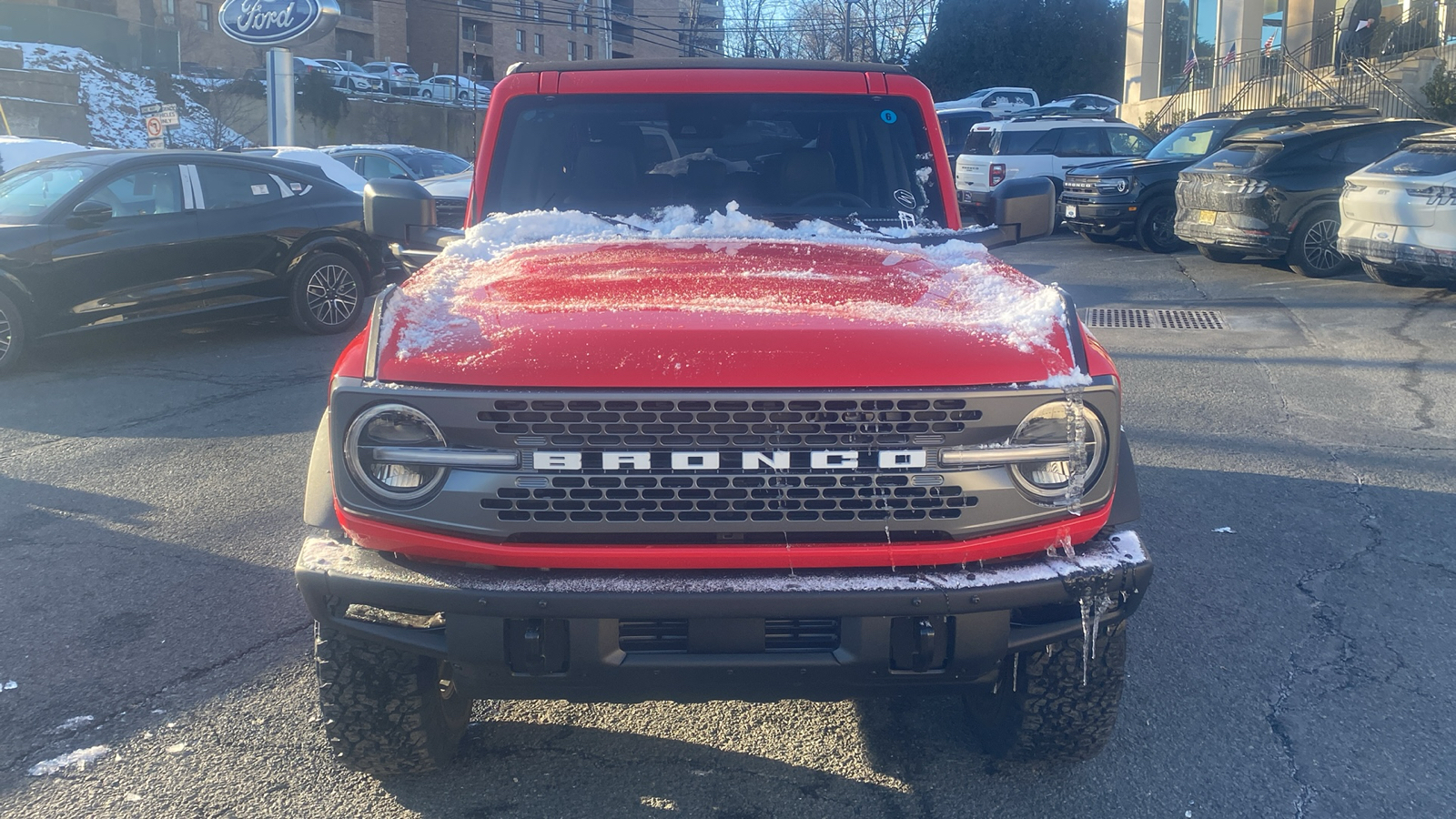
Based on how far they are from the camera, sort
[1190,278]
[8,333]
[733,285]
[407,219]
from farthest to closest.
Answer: [1190,278] → [8,333] → [407,219] → [733,285]

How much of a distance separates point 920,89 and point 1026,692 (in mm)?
2431

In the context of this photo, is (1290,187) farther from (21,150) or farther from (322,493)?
(21,150)

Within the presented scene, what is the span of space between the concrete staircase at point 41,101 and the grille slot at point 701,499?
38.5m

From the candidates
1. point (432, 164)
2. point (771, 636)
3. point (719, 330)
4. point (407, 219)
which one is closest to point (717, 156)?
point (407, 219)

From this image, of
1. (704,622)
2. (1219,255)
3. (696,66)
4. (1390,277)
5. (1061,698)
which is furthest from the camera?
(1219,255)

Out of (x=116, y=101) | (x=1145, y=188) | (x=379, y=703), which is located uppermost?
(x=116, y=101)

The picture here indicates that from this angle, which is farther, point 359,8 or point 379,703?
point 359,8

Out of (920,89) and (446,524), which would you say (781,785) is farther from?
(920,89)

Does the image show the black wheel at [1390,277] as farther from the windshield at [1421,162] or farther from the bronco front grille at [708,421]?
the bronco front grille at [708,421]

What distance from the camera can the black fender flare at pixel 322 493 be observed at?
2.64 meters

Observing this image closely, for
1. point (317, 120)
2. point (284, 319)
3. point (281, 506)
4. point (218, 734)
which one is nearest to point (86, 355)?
point (284, 319)

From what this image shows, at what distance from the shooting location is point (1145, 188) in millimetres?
14938

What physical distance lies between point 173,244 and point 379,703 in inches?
300

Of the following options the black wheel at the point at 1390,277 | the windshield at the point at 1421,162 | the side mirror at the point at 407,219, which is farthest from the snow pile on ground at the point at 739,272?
the black wheel at the point at 1390,277
